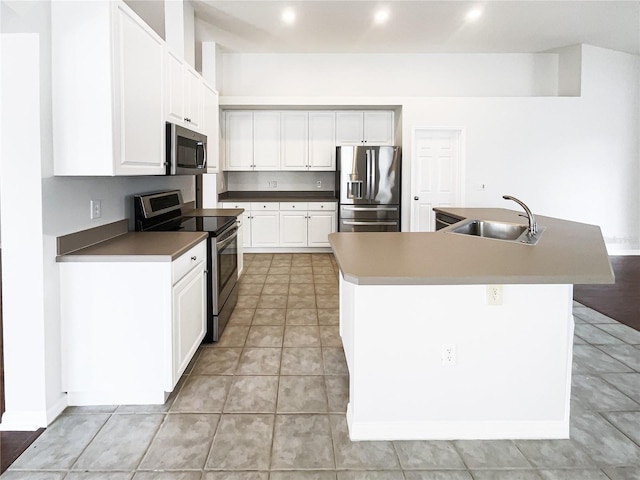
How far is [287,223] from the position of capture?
22.7ft

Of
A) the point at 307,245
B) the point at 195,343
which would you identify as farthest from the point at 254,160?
the point at 195,343

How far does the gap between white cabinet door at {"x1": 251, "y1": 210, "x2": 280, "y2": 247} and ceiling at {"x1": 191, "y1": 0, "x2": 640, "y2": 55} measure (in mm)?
2416

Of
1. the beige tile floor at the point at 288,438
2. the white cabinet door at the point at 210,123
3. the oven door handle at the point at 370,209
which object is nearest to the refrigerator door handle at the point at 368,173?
the oven door handle at the point at 370,209

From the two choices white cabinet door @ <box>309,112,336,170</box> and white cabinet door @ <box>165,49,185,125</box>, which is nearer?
white cabinet door @ <box>165,49,185,125</box>

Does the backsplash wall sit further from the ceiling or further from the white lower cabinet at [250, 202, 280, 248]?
the ceiling

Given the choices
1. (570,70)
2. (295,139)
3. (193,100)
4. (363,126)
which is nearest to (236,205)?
(295,139)

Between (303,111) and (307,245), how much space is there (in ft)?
6.76

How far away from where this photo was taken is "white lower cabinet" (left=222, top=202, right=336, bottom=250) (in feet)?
22.5

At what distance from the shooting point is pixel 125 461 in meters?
1.94

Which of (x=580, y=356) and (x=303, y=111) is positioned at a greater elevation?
(x=303, y=111)

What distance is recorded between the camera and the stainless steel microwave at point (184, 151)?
3.11 meters

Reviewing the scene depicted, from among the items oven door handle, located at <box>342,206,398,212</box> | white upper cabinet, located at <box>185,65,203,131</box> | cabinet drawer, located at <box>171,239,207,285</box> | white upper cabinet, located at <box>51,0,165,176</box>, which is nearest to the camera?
white upper cabinet, located at <box>51,0,165,176</box>

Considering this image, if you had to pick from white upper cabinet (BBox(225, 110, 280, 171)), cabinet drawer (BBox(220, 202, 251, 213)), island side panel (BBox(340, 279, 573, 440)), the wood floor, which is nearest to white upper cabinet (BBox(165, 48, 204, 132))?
island side panel (BBox(340, 279, 573, 440))

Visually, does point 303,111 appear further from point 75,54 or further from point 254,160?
point 75,54
